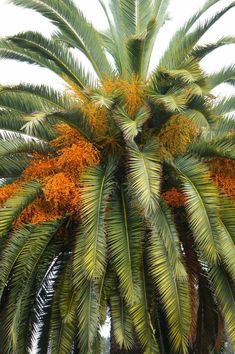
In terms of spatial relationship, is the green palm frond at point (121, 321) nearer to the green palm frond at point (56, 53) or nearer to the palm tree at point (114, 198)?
the palm tree at point (114, 198)

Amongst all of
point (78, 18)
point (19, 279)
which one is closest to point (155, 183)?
point (19, 279)

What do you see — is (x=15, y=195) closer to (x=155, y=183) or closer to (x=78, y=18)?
(x=155, y=183)

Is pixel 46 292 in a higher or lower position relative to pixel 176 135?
lower

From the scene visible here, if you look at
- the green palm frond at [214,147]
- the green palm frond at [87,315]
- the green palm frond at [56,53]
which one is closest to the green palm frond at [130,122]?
the green palm frond at [214,147]

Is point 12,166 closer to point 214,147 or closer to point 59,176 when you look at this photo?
point 59,176

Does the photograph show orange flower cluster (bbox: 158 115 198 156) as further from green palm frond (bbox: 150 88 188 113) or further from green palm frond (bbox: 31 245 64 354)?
green palm frond (bbox: 31 245 64 354)

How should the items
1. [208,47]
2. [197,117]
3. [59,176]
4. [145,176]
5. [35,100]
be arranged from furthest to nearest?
[35,100], [208,47], [59,176], [197,117], [145,176]

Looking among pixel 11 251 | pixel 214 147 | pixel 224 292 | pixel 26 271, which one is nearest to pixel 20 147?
pixel 11 251

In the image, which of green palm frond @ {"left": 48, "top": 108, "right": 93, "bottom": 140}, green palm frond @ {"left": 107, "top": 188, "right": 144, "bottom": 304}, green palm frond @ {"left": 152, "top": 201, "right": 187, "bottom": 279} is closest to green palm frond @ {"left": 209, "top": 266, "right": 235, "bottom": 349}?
green palm frond @ {"left": 152, "top": 201, "right": 187, "bottom": 279}

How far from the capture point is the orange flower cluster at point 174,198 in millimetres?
10742

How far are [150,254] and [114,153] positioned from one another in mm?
1901

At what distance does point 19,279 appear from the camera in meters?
10.6

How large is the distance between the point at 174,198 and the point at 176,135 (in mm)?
1011

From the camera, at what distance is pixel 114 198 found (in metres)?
10.8
